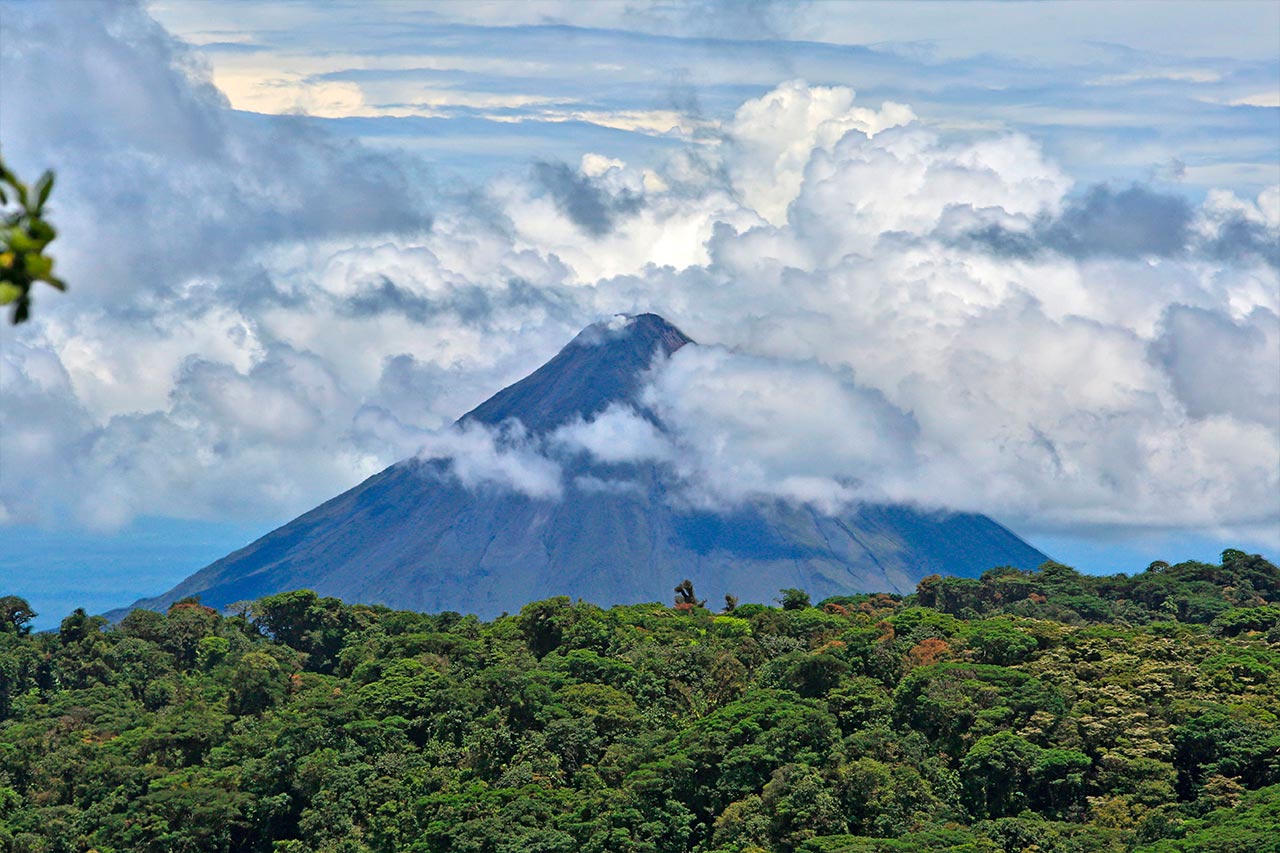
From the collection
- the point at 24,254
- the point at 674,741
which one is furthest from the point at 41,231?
the point at 674,741

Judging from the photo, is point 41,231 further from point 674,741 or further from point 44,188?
point 674,741

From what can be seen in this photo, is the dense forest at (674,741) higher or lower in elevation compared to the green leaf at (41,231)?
higher

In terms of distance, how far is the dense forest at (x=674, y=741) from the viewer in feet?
179

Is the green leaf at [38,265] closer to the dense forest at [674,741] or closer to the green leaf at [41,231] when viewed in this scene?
the green leaf at [41,231]

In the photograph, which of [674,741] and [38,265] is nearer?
[38,265]

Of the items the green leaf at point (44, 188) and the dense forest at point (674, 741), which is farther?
the dense forest at point (674, 741)

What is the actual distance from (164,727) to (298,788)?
9.83 metres

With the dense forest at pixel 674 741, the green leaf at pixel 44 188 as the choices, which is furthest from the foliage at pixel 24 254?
the dense forest at pixel 674 741

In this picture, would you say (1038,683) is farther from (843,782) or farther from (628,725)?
(628,725)

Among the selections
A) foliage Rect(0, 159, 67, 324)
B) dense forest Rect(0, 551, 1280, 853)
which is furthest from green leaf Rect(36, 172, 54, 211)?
dense forest Rect(0, 551, 1280, 853)

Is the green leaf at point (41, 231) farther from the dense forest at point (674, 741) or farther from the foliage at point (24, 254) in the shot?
the dense forest at point (674, 741)

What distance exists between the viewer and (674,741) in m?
60.7

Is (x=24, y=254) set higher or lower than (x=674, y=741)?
lower

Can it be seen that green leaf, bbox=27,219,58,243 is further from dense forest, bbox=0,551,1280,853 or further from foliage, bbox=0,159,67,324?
dense forest, bbox=0,551,1280,853
